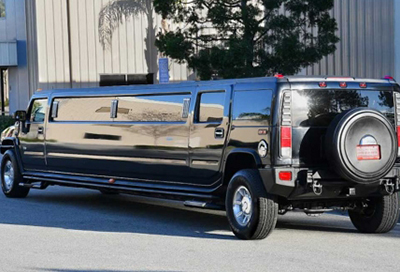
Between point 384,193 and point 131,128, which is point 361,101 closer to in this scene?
point 384,193

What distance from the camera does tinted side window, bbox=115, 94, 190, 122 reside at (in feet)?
39.3

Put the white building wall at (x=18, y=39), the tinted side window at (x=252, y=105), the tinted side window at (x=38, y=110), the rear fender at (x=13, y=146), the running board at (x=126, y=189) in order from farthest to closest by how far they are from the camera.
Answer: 1. the white building wall at (x=18, y=39)
2. the rear fender at (x=13, y=146)
3. the tinted side window at (x=38, y=110)
4. the running board at (x=126, y=189)
5. the tinted side window at (x=252, y=105)

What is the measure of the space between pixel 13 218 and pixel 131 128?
216 centimetres

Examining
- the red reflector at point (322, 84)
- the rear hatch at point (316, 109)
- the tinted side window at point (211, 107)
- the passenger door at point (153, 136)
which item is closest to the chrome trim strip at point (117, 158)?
the passenger door at point (153, 136)

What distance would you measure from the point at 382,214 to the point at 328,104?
1586 mm

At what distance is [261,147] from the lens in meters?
10.3

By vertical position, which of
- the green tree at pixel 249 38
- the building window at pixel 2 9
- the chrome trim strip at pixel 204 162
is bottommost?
the chrome trim strip at pixel 204 162

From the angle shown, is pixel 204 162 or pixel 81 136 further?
pixel 81 136

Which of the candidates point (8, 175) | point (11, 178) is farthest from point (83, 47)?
point (11, 178)

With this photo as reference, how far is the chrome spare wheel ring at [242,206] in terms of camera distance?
1047 cm

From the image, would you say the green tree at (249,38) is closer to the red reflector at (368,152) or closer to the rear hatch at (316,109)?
the rear hatch at (316,109)

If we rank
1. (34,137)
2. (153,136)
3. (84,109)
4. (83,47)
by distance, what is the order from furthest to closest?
(83,47) → (34,137) → (84,109) → (153,136)

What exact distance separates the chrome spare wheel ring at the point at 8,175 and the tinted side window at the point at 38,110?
0.99 m

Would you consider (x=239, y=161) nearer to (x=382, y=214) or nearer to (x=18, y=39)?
(x=382, y=214)
